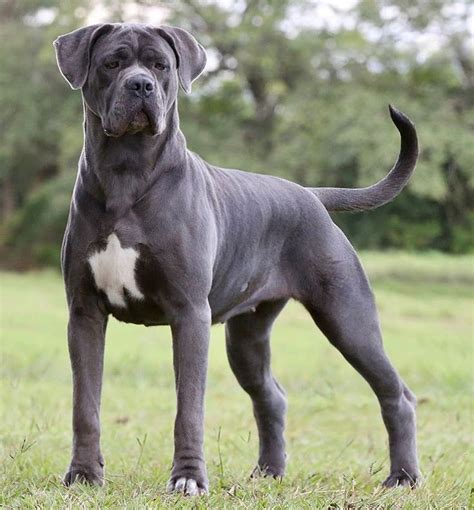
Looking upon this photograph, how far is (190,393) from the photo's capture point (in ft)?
14.6

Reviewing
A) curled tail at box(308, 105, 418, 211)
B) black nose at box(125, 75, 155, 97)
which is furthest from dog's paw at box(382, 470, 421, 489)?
black nose at box(125, 75, 155, 97)

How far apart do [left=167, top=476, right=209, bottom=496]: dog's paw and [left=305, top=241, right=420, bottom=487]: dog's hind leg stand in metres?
1.26

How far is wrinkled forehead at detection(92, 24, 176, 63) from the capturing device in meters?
4.39

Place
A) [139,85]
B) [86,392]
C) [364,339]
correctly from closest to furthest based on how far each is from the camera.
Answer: [139,85]
[86,392]
[364,339]

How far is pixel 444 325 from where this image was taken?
16281 millimetres

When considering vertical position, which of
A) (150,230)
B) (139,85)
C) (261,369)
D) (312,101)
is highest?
(139,85)

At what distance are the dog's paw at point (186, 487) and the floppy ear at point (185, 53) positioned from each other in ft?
5.49

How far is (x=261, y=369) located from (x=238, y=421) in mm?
2303

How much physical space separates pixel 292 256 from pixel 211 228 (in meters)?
0.76

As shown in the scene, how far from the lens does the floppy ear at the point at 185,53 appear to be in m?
4.54

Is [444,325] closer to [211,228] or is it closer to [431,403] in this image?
[431,403]

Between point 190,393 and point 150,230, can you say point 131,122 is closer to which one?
point 150,230

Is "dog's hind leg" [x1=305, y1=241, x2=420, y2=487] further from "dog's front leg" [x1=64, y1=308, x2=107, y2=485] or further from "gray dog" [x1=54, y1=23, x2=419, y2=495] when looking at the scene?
"dog's front leg" [x1=64, y1=308, x2=107, y2=485]

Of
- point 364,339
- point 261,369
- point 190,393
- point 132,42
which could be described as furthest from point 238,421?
point 132,42
